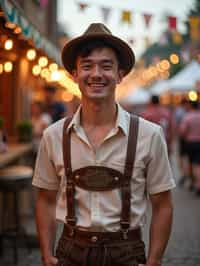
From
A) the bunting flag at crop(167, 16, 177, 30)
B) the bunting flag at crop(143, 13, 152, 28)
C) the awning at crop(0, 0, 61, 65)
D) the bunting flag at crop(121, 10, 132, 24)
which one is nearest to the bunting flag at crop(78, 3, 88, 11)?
the bunting flag at crop(121, 10, 132, 24)

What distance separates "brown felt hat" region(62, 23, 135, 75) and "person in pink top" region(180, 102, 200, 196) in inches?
332

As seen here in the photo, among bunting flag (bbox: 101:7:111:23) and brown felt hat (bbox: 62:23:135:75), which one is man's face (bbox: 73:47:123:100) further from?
bunting flag (bbox: 101:7:111:23)

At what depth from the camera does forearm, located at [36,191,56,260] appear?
2783 mm

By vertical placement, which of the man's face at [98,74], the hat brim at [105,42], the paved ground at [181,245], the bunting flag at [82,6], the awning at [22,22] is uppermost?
the bunting flag at [82,6]

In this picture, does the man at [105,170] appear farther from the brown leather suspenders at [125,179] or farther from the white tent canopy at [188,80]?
the white tent canopy at [188,80]

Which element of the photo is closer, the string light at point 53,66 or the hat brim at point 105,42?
the hat brim at point 105,42

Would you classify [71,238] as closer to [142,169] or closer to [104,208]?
[104,208]

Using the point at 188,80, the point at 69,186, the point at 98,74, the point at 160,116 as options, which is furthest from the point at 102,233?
the point at 188,80

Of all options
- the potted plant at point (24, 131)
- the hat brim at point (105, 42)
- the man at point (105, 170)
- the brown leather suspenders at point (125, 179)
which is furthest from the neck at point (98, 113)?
the potted plant at point (24, 131)

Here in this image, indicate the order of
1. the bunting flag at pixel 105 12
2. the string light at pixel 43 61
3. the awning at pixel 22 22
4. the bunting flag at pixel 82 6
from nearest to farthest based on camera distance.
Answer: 1. the awning at pixel 22 22
2. the string light at pixel 43 61
3. the bunting flag at pixel 82 6
4. the bunting flag at pixel 105 12

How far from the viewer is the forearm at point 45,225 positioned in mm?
A: 2783

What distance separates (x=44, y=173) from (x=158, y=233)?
613 millimetres

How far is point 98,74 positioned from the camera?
2.65m

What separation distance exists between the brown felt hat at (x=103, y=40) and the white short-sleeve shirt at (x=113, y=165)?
0.25 meters
